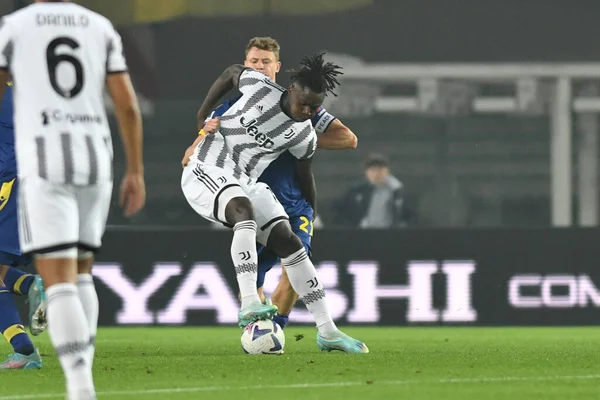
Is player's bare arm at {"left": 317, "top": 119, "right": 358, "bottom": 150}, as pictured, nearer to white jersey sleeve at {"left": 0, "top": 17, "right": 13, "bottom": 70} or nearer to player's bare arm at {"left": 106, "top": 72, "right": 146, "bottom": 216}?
player's bare arm at {"left": 106, "top": 72, "right": 146, "bottom": 216}

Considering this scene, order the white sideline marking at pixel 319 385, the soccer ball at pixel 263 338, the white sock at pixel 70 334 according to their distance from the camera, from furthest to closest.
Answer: the soccer ball at pixel 263 338
the white sideline marking at pixel 319 385
the white sock at pixel 70 334

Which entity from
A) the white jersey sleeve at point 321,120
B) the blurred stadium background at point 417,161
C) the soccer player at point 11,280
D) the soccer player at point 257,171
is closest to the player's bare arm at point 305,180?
the soccer player at point 257,171

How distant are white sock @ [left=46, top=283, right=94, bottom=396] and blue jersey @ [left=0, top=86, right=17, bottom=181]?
101 inches

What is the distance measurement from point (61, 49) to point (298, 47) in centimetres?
1113

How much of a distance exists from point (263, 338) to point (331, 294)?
431cm

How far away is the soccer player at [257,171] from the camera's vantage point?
8.29 meters

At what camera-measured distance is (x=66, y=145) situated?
5.61m

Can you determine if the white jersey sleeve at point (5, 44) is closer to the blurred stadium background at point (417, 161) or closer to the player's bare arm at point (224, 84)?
the player's bare arm at point (224, 84)

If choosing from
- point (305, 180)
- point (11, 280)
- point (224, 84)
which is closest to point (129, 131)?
point (11, 280)

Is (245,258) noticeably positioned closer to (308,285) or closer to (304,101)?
(308,285)

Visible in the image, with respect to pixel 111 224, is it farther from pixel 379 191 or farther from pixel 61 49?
pixel 61 49

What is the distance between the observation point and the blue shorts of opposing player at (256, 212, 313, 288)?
9.26m

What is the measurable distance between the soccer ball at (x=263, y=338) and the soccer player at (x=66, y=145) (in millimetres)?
2606

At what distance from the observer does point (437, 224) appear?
14.9m
